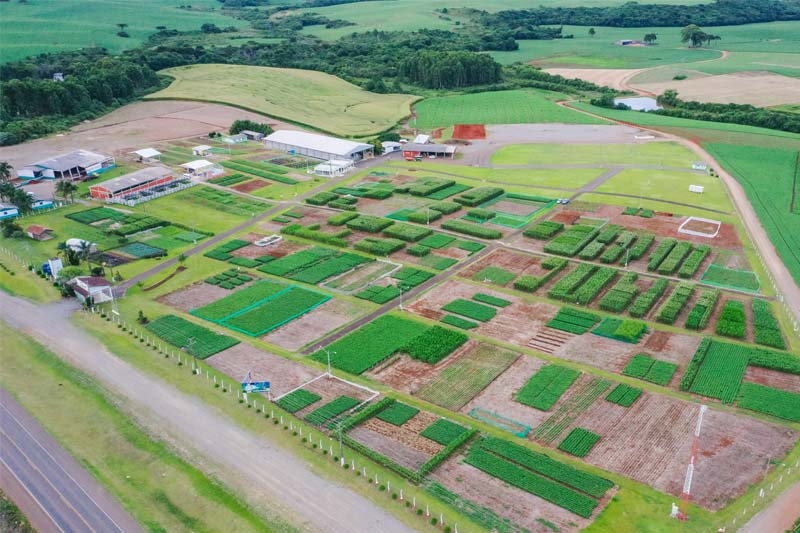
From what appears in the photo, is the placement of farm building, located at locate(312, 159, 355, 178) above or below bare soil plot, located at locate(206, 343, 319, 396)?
above

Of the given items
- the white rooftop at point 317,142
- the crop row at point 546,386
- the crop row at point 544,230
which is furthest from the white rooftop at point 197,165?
the crop row at point 546,386

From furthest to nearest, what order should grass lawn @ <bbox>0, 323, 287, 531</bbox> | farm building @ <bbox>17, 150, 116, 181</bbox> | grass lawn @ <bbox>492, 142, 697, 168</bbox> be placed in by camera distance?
grass lawn @ <bbox>492, 142, 697, 168</bbox>, farm building @ <bbox>17, 150, 116, 181</bbox>, grass lawn @ <bbox>0, 323, 287, 531</bbox>

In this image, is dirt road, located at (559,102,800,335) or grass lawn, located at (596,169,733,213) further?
grass lawn, located at (596,169,733,213)

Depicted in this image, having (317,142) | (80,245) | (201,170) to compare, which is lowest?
(80,245)

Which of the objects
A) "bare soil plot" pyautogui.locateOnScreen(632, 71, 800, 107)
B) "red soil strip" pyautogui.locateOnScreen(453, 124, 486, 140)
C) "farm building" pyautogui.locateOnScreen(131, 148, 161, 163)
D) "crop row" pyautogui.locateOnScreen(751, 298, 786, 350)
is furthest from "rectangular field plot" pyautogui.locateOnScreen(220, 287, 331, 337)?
"bare soil plot" pyautogui.locateOnScreen(632, 71, 800, 107)

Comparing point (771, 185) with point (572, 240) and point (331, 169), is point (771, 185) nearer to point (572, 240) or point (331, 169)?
point (572, 240)

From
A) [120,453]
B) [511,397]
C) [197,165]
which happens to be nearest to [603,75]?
[197,165]

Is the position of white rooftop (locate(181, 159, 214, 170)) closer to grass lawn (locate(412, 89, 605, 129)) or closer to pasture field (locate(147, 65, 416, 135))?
pasture field (locate(147, 65, 416, 135))
